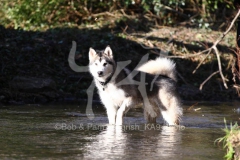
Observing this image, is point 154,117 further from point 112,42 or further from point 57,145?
point 112,42

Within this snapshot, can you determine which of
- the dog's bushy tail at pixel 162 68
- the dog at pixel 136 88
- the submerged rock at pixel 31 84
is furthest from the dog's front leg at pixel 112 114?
the submerged rock at pixel 31 84

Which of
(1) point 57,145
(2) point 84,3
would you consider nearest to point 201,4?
(2) point 84,3

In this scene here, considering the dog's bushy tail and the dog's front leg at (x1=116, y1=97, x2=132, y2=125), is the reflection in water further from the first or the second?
the dog's bushy tail

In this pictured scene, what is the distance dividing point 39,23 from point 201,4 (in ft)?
16.4

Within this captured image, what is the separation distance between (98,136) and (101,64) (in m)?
1.76

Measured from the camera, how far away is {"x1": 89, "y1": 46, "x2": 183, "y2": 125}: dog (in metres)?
8.07

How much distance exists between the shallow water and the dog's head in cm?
72

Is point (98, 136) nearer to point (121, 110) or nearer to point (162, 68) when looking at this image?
point (121, 110)

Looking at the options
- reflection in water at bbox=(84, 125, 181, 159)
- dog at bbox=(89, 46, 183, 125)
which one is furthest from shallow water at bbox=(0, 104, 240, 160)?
dog at bbox=(89, 46, 183, 125)

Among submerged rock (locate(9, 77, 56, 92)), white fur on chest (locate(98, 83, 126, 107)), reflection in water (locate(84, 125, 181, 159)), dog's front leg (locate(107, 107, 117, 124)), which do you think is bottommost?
reflection in water (locate(84, 125, 181, 159))

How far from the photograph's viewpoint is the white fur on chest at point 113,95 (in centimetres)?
805

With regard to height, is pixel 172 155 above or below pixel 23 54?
Result: below

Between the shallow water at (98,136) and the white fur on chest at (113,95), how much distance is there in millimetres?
365

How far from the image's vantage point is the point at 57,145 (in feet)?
19.3
